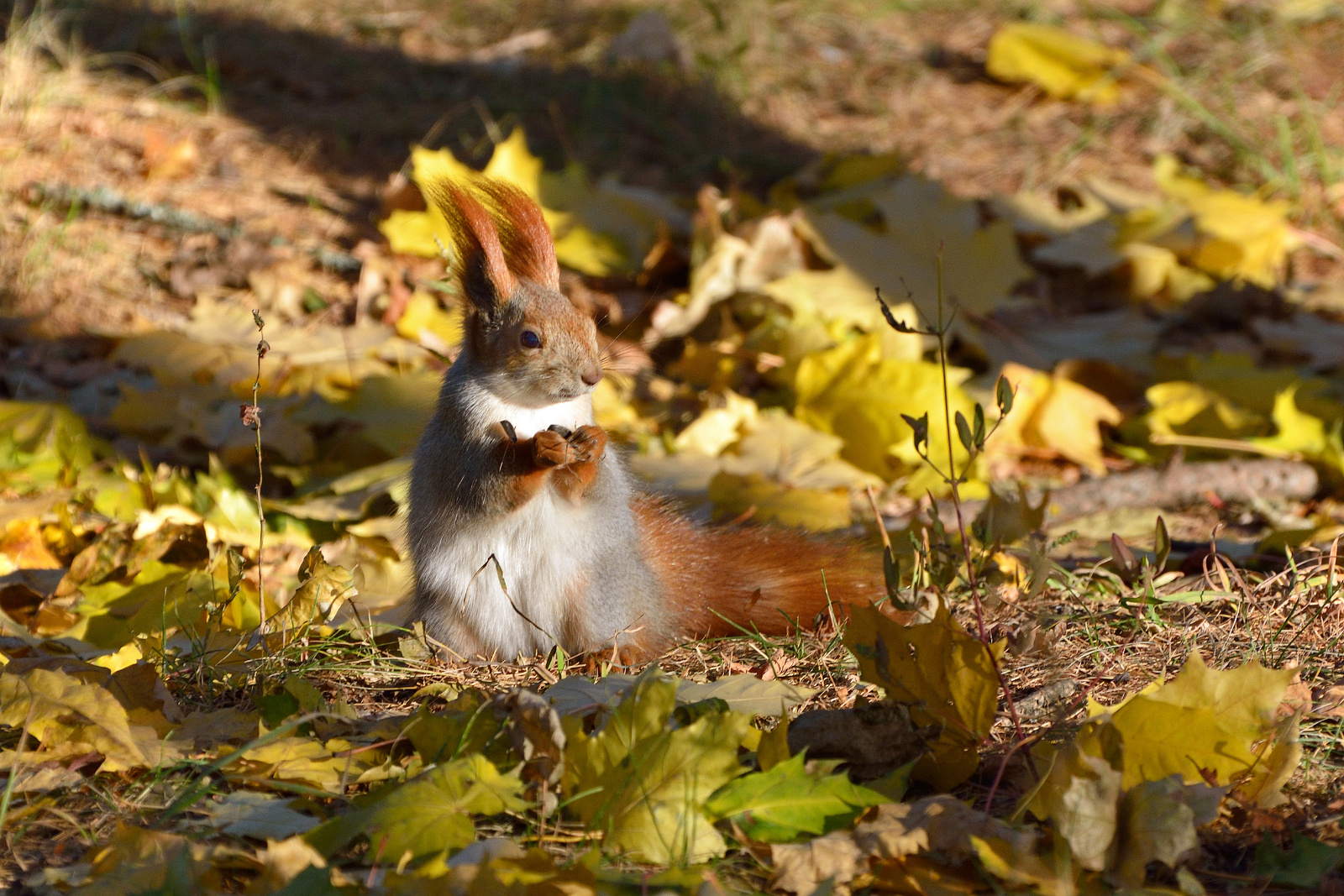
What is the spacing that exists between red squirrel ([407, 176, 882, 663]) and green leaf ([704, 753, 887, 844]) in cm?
60

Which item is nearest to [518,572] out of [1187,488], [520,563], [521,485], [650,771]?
[520,563]

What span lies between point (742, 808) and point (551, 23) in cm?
505

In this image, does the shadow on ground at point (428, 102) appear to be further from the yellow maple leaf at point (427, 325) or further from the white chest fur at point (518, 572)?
the white chest fur at point (518, 572)

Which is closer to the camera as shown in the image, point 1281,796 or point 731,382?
point 1281,796

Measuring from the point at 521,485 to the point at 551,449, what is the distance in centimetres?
9

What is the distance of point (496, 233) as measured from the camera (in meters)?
1.83

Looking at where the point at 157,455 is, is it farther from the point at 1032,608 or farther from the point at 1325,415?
the point at 1325,415

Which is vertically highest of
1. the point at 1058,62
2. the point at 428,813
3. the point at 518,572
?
the point at 1058,62

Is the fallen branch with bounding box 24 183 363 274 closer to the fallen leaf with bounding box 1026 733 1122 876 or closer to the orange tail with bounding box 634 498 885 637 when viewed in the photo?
the orange tail with bounding box 634 498 885 637

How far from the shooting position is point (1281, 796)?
135 centimetres

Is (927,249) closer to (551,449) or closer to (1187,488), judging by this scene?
(1187,488)

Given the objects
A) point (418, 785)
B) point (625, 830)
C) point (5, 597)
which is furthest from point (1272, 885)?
point (5, 597)

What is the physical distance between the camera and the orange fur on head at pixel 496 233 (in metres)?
1.79

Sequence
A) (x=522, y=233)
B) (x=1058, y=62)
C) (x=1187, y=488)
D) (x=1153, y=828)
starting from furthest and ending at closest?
1. (x=1058, y=62)
2. (x=1187, y=488)
3. (x=522, y=233)
4. (x=1153, y=828)
